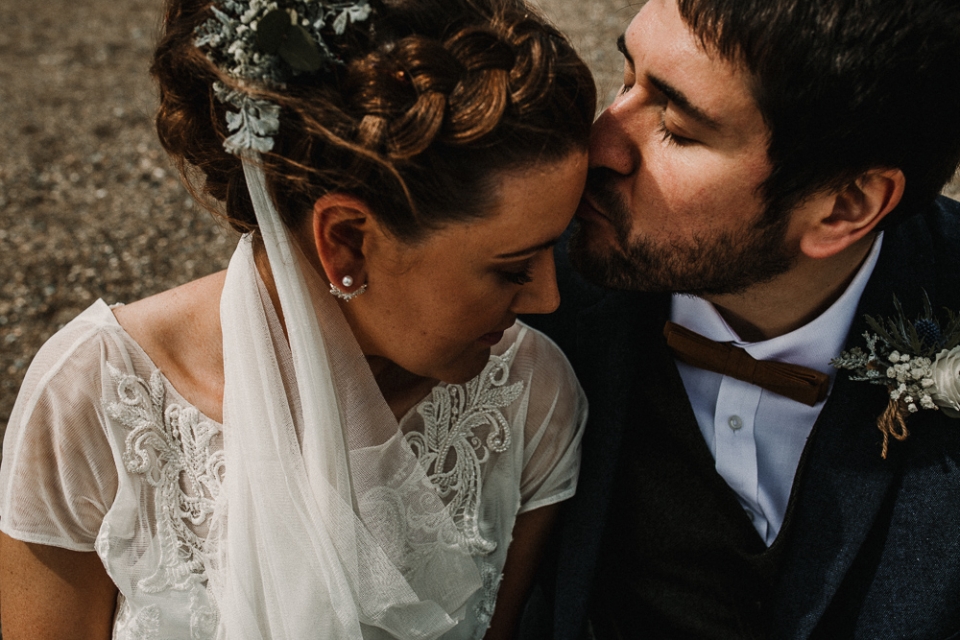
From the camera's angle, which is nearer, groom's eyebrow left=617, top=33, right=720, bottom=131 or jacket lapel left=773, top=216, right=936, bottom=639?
groom's eyebrow left=617, top=33, right=720, bottom=131

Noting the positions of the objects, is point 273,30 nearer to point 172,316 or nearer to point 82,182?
point 172,316

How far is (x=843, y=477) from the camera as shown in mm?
2104

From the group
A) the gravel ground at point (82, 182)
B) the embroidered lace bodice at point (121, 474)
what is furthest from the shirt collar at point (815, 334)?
the gravel ground at point (82, 182)

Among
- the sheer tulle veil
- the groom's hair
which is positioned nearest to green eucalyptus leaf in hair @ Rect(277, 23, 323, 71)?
the sheer tulle veil

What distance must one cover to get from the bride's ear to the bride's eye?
29 centimetres

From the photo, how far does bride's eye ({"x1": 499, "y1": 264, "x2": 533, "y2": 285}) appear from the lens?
1.77 metres

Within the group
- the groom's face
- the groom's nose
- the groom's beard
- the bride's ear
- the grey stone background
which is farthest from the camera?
the grey stone background

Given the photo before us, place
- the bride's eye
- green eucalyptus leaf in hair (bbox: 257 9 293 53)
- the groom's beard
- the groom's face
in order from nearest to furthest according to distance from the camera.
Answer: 1. green eucalyptus leaf in hair (bbox: 257 9 293 53)
2. the bride's eye
3. the groom's face
4. the groom's beard

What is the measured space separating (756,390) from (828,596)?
1.75 ft

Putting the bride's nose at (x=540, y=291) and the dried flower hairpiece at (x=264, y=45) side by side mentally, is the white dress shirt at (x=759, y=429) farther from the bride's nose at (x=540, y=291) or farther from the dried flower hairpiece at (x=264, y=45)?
the dried flower hairpiece at (x=264, y=45)

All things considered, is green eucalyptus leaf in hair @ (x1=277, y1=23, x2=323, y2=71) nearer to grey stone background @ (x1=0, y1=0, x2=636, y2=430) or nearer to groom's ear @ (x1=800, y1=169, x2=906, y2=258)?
groom's ear @ (x1=800, y1=169, x2=906, y2=258)

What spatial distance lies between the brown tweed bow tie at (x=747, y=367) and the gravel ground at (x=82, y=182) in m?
2.79

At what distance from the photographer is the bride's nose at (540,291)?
5.90 ft

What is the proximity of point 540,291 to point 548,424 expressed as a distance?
1.69ft
